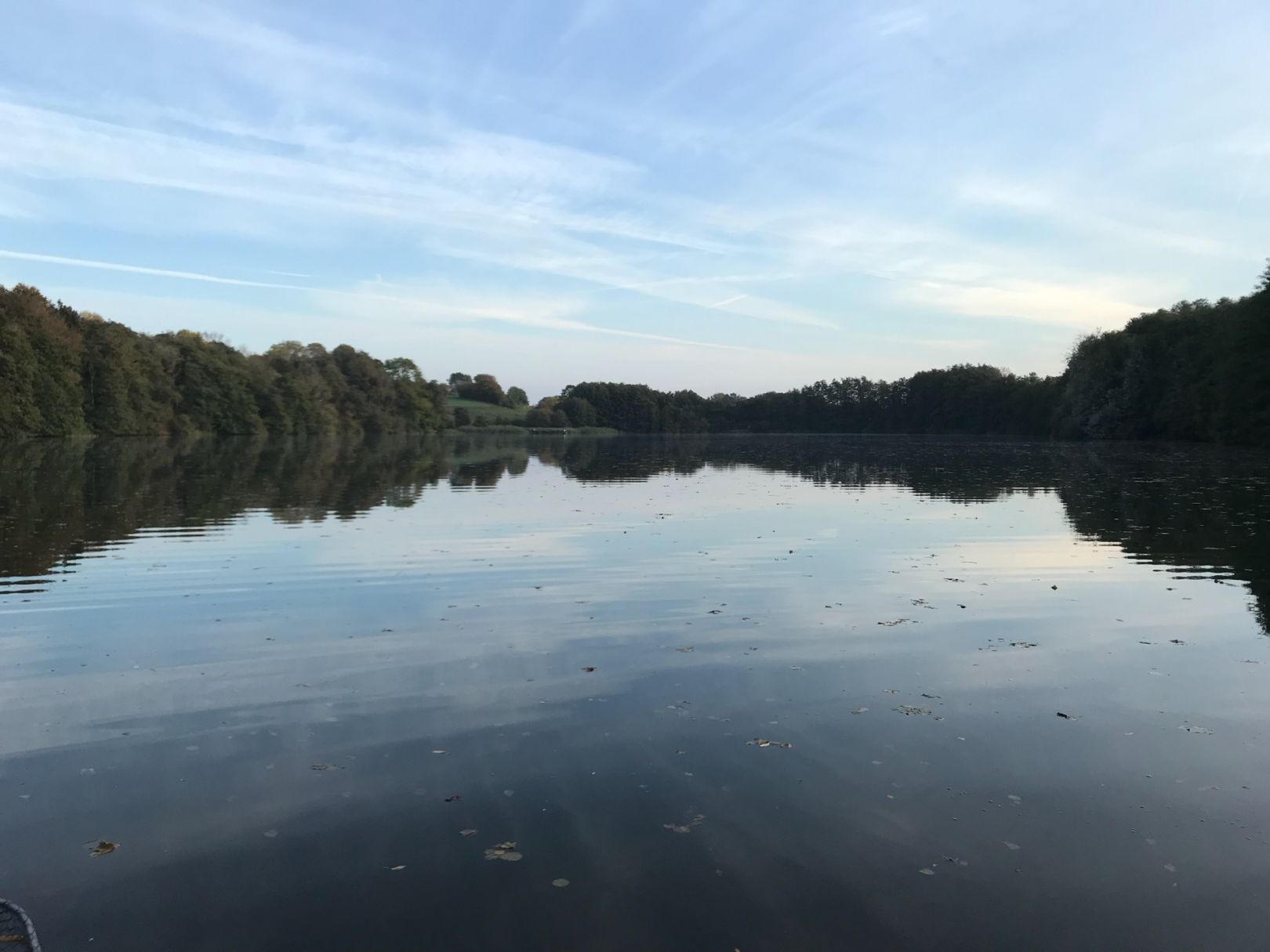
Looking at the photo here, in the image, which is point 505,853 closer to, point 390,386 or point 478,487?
point 478,487

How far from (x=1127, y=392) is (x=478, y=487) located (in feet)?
245

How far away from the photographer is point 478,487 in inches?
1230

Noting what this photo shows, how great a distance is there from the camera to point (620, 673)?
838 centimetres

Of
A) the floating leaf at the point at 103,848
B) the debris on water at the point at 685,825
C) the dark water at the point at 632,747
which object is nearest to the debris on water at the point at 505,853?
the dark water at the point at 632,747

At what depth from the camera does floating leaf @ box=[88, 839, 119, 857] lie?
4.91m

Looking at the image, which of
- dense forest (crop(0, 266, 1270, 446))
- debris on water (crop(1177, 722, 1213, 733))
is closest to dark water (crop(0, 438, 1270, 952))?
debris on water (crop(1177, 722, 1213, 733))

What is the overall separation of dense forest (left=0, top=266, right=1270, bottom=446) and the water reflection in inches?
386

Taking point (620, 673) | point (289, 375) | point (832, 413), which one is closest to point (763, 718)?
point (620, 673)

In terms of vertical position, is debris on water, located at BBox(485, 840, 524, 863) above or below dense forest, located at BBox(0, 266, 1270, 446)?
below

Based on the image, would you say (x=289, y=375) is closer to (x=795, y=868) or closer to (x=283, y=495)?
(x=283, y=495)

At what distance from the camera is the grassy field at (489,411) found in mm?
174163

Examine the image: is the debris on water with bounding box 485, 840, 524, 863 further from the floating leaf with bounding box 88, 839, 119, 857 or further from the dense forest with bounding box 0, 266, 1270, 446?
the dense forest with bounding box 0, 266, 1270, 446

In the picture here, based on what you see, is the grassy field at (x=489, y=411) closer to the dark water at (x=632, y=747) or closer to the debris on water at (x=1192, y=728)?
the dark water at (x=632, y=747)

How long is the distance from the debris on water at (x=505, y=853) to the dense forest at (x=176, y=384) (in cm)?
7403
